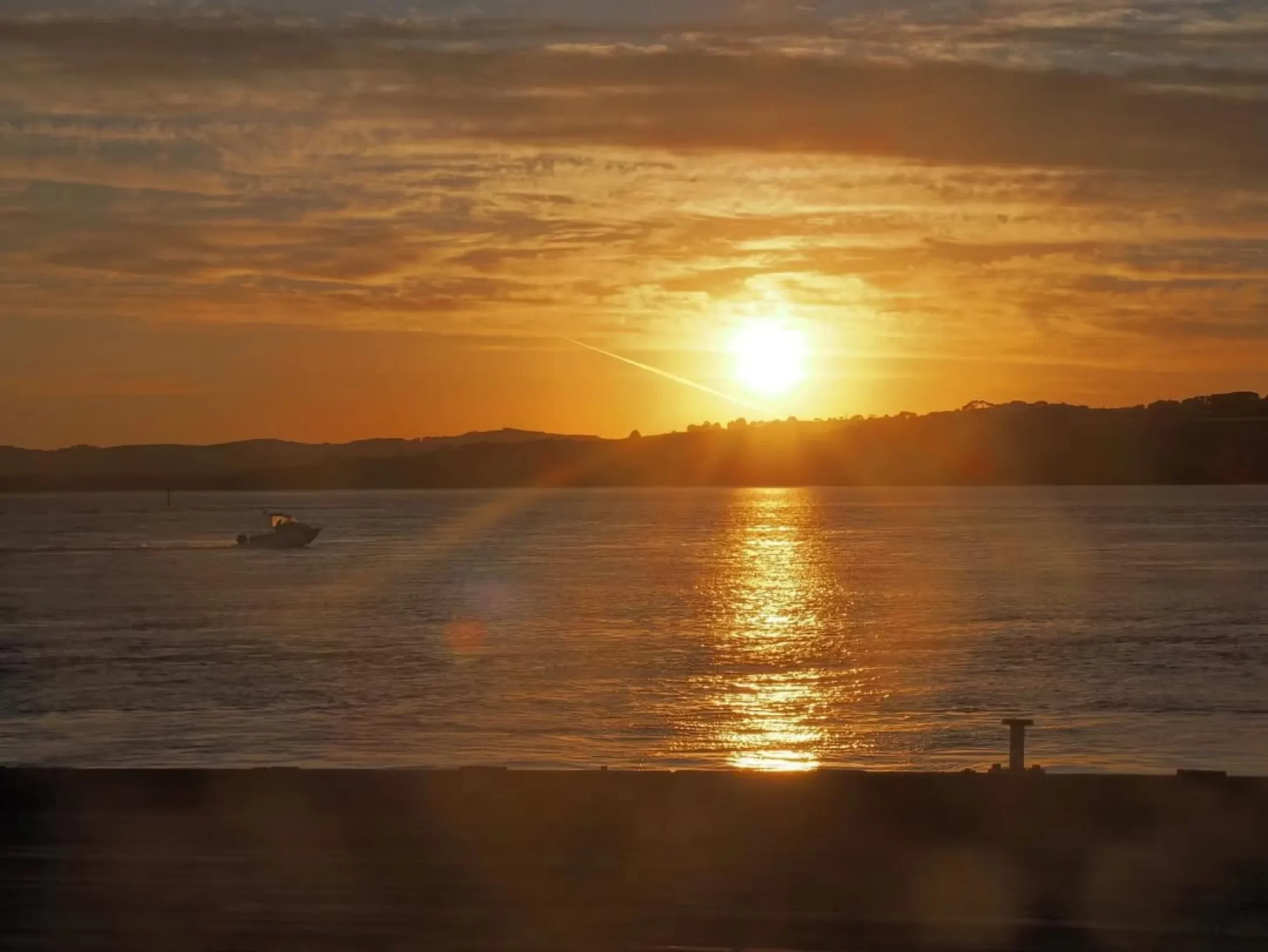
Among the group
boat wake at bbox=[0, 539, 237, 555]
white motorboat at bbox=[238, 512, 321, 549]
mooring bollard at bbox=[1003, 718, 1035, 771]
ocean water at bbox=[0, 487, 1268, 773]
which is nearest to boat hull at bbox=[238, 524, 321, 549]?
white motorboat at bbox=[238, 512, 321, 549]

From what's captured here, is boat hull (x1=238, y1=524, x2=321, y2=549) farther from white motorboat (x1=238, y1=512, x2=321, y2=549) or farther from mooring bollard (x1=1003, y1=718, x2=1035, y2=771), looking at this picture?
mooring bollard (x1=1003, y1=718, x2=1035, y2=771)

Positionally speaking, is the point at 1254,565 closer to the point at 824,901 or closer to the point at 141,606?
the point at 141,606

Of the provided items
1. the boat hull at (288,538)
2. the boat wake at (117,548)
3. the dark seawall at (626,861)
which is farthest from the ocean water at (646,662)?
the boat wake at (117,548)

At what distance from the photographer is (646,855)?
10.3 meters

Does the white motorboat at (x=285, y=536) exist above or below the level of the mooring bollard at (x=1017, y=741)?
below

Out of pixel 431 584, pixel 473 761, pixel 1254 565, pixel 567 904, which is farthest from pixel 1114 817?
pixel 1254 565

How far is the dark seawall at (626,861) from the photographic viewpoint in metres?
8.65

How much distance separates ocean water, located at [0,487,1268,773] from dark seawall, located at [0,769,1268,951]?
17.5 metres

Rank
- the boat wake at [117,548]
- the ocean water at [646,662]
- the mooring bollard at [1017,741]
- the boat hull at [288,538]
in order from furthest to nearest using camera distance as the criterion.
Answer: the boat wake at [117,548], the boat hull at [288,538], the ocean water at [646,662], the mooring bollard at [1017,741]

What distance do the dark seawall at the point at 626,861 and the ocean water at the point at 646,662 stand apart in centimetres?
1749

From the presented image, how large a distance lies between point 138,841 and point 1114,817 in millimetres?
6685

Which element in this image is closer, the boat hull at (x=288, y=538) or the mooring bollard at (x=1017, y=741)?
the mooring bollard at (x=1017, y=741)

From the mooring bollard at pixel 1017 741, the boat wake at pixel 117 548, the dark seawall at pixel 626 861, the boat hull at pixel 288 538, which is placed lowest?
the boat wake at pixel 117 548

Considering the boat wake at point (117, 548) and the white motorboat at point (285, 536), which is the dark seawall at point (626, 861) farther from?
the boat wake at point (117, 548)
